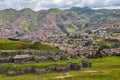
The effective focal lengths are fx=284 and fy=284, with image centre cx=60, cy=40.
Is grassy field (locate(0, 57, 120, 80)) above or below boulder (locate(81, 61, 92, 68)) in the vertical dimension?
below

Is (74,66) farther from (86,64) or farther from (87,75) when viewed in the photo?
(87,75)

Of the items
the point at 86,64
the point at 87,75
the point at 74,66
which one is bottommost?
the point at 87,75

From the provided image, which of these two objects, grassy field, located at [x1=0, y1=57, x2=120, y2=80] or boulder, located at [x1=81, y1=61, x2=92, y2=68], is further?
boulder, located at [x1=81, y1=61, x2=92, y2=68]

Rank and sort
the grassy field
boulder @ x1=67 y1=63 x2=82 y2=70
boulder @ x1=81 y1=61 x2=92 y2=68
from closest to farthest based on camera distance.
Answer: the grassy field → boulder @ x1=67 y1=63 x2=82 y2=70 → boulder @ x1=81 y1=61 x2=92 y2=68

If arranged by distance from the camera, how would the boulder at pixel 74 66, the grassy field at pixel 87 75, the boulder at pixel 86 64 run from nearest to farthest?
the grassy field at pixel 87 75, the boulder at pixel 74 66, the boulder at pixel 86 64

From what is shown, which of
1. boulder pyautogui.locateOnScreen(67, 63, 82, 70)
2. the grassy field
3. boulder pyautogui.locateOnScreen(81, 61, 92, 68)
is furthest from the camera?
boulder pyautogui.locateOnScreen(81, 61, 92, 68)

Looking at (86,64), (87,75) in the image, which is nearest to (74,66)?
(86,64)

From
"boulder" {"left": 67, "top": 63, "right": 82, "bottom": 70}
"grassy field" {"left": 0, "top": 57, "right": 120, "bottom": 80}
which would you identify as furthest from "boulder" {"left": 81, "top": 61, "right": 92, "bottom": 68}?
"boulder" {"left": 67, "top": 63, "right": 82, "bottom": 70}

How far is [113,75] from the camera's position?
118 meters

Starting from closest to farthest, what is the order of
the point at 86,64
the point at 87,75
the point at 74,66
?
the point at 87,75
the point at 74,66
the point at 86,64

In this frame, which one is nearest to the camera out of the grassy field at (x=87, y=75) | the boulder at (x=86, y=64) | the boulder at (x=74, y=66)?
the grassy field at (x=87, y=75)

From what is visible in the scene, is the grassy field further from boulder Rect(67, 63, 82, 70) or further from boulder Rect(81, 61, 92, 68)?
boulder Rect(81, 61, 92, 68)

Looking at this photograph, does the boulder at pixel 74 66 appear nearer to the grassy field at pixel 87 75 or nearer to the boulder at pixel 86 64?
the grassy field at pixel 87 75

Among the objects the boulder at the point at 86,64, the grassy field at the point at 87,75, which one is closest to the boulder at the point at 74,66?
the grassy field at the point at 87,75
